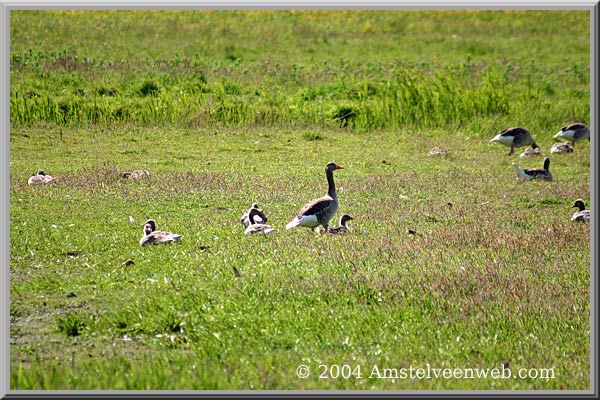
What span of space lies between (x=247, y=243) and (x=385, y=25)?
16.4 metres

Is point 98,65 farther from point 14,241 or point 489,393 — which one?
point 489,393

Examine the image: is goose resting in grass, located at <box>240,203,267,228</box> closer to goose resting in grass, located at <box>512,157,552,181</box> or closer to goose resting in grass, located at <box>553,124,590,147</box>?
goose resting in grass, located at <box>512,157,552,181</box>

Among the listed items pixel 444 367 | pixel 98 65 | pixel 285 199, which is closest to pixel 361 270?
pixel 444 367

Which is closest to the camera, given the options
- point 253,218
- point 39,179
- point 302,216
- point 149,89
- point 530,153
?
point 302,216

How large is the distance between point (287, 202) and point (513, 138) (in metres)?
6.88

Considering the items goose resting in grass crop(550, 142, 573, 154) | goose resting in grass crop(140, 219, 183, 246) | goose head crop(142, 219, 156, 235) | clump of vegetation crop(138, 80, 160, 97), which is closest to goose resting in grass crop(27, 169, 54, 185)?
goose head crop(142, 219, 156, 235)

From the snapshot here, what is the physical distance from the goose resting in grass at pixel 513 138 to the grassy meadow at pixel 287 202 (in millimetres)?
409

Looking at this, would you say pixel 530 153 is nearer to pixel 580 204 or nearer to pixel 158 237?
pixel 580 204

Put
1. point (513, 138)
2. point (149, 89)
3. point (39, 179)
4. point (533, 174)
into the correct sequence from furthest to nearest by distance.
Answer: point (513, 138), point (149, 89), point (533, 174), point (39, 179)

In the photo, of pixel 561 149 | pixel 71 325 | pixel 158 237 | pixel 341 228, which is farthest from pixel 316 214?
pixel 561 149

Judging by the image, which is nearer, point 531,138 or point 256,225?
point 256,225

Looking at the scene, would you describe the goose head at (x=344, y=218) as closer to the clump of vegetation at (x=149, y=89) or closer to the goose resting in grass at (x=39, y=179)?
the goose resting in grass at (x=39, y=179)

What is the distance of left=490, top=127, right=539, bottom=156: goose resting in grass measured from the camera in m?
18.7

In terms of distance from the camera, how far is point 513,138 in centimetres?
1872
